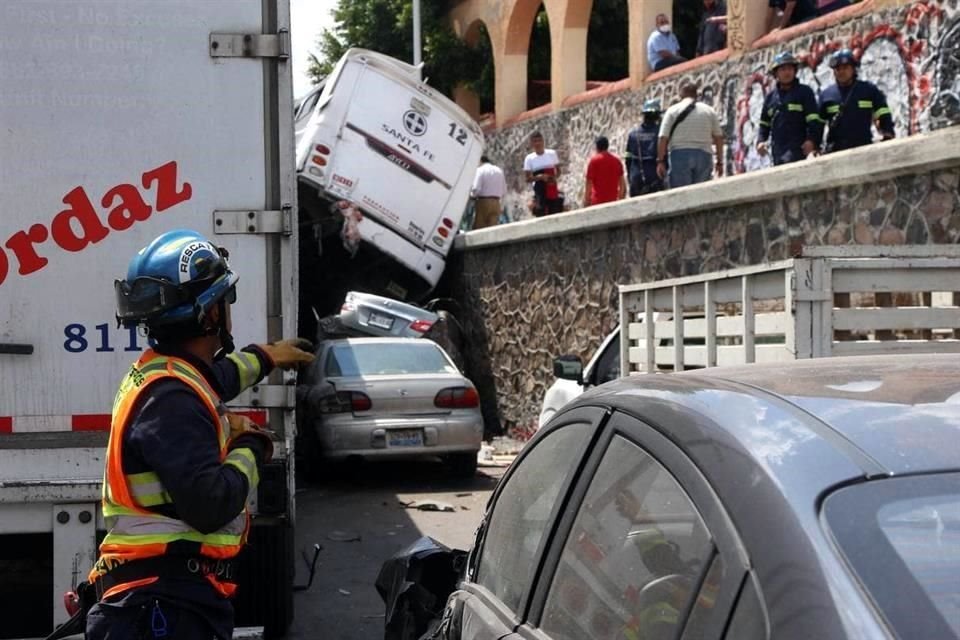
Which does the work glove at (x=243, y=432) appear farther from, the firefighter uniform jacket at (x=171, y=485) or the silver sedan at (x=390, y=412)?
the silver sedan at (x=390, y=412)

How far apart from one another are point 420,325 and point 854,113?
21.4 ft

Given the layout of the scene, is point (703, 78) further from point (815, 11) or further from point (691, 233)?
point (691, 233)

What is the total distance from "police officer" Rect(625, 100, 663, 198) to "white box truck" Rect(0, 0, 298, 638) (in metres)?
9.39

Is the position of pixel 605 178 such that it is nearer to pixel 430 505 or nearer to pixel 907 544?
pixel 430 505

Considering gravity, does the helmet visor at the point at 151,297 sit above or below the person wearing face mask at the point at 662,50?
below

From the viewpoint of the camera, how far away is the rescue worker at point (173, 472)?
3.43 meters

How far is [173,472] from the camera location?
133 inches

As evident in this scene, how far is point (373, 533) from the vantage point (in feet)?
34.1

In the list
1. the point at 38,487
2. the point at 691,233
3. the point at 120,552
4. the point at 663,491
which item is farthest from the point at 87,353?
the point at 691,233

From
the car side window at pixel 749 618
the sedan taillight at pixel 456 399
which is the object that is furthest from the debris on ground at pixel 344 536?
the car side window at pixel 749 618

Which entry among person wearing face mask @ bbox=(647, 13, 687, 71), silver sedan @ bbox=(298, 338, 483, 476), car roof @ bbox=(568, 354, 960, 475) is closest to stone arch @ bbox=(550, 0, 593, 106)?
person wearing face mask @ bbox=(647, 13, 687, 71)

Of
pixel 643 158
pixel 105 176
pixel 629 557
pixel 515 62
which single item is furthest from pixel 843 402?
pixel 515 62

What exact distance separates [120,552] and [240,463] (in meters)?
0.39

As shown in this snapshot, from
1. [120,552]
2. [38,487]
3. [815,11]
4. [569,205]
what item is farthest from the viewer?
[569,205]
